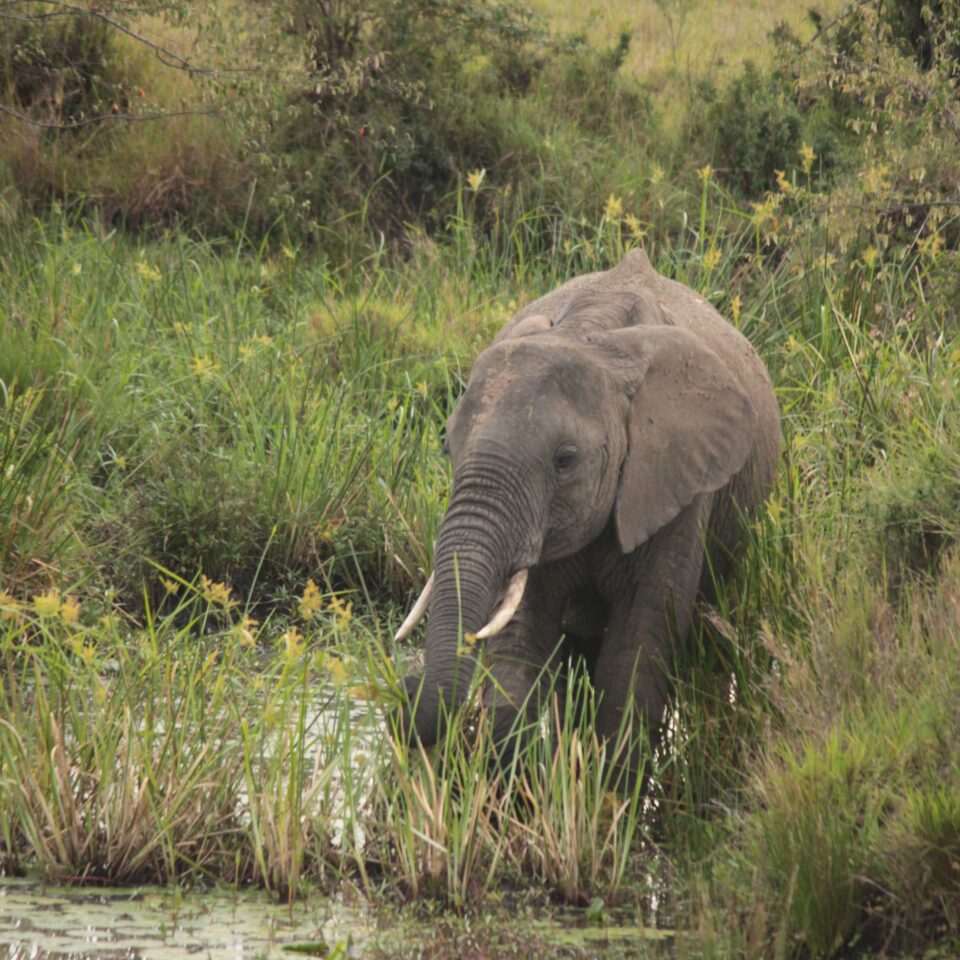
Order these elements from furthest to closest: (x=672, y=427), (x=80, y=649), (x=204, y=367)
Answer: (x=204, y=367) → (x=672, y=427) → (x=80, y=649)

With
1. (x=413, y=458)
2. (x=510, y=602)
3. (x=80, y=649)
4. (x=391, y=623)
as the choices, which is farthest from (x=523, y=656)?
(x=413, y=458)

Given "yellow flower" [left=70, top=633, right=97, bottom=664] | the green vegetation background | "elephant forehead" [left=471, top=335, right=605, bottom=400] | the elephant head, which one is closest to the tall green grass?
the green vegetation background

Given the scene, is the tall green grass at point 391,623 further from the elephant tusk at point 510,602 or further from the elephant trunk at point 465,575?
the elephant tusk at point 510,602

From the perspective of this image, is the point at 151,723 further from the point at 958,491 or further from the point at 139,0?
the point at 139,0

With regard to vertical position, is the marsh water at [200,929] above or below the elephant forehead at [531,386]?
below

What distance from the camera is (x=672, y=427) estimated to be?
17.9ft

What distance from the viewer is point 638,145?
13.2 meters

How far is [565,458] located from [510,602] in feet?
1.46

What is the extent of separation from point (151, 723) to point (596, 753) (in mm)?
1252

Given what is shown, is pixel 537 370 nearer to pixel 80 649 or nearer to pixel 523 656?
pixel 523 656

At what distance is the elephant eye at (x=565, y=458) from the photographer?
5.04 meters

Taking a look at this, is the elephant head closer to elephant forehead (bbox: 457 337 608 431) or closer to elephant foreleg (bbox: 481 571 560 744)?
elephant forehead (bbox: 457 337 608 431)

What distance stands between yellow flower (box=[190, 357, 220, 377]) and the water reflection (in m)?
3.53

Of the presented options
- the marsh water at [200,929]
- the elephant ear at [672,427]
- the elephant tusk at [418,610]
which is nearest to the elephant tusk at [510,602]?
the elephant tusk at [418,610]
